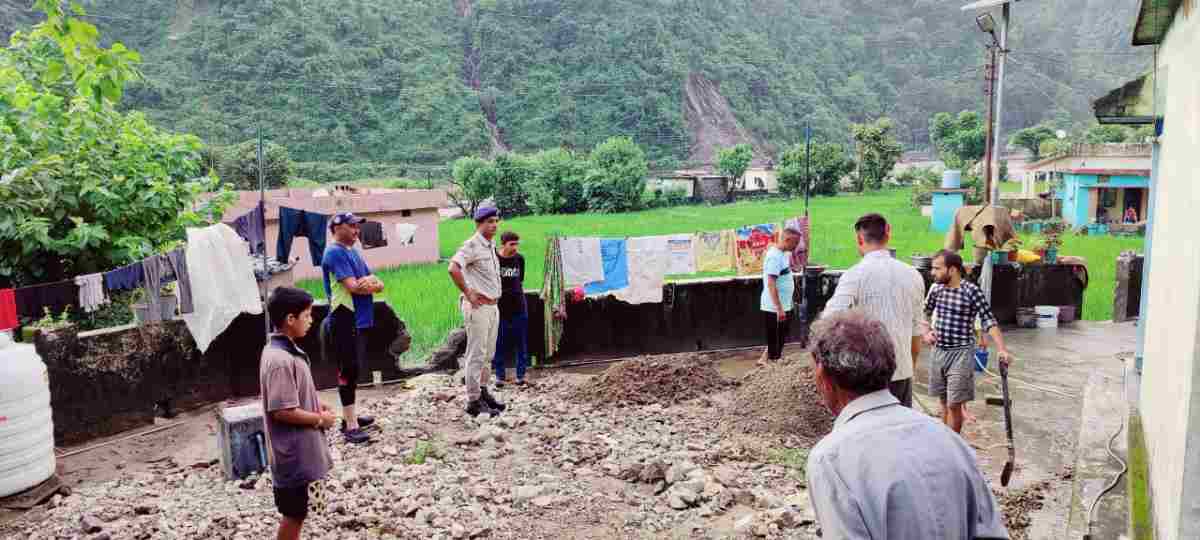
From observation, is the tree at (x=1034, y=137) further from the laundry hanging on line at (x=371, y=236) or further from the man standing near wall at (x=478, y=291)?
the man standing near wall at (x=478, y=291)

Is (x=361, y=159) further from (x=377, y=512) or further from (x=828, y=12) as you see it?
(x=828, y=12)

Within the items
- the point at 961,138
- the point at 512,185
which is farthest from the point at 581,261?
the point at 961,138

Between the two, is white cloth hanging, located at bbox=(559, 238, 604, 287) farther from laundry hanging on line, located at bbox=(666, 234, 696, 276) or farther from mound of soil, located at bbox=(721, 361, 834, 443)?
mound of soil, located at bbox=(721, 361, 834, 443)

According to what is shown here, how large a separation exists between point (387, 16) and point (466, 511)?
181ft

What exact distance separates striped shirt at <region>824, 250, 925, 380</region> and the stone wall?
5.49 m

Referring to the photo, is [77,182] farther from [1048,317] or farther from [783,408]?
[1048,317]

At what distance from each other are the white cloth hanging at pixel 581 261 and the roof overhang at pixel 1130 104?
524 cm

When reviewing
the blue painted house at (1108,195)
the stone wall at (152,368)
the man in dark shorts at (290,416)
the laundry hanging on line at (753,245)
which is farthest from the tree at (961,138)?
the man in dark shorts at (290,416)

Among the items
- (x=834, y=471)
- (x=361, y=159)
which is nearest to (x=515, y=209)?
(x=361, y=159)

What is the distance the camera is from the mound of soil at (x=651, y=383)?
7.65 m

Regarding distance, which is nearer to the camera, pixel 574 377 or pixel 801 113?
pixel 574 377

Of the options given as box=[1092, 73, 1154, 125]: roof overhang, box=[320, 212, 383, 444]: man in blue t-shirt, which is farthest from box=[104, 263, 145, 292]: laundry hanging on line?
box=[1092, 73, 1154, 125]: roof overhang

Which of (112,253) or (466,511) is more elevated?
(112,253)

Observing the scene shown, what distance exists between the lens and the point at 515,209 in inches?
1377
